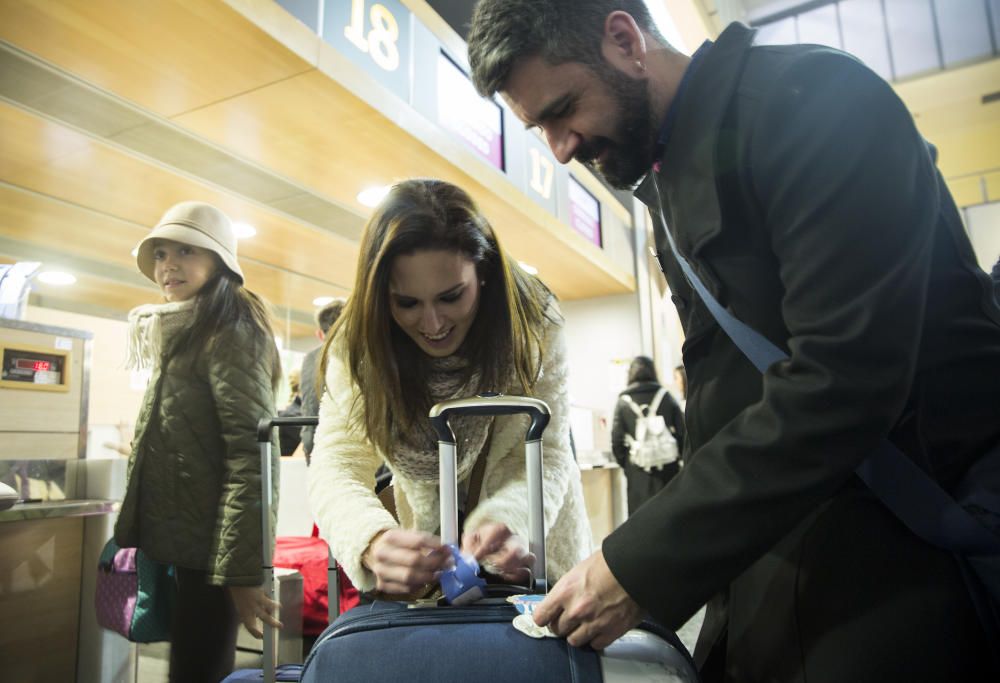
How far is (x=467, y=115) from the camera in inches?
160

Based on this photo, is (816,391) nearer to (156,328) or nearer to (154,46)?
(156,328)

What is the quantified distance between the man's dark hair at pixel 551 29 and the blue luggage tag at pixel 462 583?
68 cm

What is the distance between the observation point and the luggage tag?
29.3 inches

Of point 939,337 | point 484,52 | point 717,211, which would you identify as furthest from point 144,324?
point 939,337

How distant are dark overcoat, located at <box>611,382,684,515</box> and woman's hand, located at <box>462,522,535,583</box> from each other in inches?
163

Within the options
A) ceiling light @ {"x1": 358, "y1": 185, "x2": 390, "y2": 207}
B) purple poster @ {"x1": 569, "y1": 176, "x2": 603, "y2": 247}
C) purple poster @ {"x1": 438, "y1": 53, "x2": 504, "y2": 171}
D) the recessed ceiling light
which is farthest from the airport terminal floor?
purple poster @ {"x1": 569, "y1": 176, "x2": 603, "y2": 247}

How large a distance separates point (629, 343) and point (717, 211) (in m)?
6.83

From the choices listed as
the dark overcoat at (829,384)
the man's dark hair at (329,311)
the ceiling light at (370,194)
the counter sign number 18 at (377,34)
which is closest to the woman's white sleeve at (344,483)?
the dark overcoat at (829,384)

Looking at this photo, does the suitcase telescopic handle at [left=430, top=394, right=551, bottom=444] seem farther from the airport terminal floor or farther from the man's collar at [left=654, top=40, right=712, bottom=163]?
the man's collar at [left=654, top=40, right=712, bottom=163]

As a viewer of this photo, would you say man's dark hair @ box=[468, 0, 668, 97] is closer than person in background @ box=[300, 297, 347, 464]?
Yes

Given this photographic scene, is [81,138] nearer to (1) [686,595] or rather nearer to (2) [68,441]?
(2) [68,441]

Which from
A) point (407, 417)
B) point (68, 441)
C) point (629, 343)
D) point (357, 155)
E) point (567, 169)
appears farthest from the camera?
point (629, 343)

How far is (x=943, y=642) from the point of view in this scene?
0.62m

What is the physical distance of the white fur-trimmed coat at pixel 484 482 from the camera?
117 centimetres
